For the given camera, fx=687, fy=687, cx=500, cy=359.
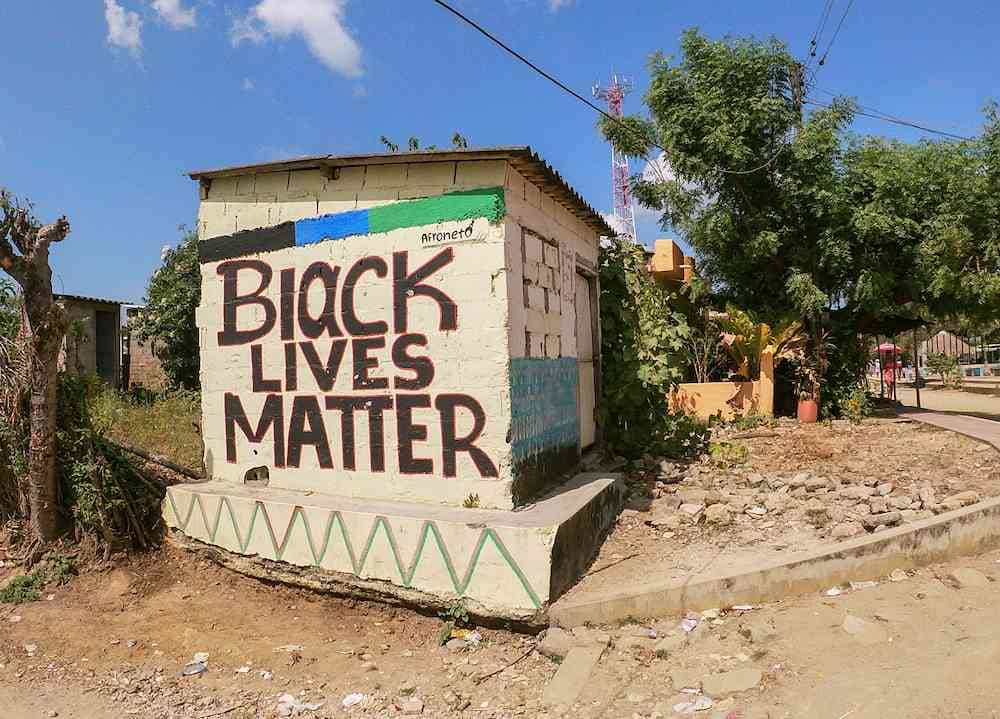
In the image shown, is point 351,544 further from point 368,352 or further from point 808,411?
point 808,411

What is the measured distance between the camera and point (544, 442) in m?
5.60

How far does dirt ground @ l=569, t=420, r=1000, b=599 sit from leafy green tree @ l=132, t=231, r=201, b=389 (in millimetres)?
10322

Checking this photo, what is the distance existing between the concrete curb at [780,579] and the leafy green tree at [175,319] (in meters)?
11.8

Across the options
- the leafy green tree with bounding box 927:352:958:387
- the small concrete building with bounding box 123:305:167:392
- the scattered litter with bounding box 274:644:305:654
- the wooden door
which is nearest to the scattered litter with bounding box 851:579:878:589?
the wooden door

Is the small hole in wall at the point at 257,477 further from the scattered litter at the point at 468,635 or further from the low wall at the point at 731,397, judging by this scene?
the low wall at the point at 731,397

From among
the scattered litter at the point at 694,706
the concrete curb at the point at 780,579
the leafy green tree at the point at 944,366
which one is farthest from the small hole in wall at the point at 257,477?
the leafy green tree at the point at 944,366

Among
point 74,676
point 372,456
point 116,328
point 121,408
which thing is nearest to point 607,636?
point 372,456

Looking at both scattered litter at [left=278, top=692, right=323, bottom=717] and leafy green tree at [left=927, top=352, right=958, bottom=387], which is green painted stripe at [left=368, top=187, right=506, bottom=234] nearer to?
scattered litter at [left=278, top=692, right=323, bottom=717]

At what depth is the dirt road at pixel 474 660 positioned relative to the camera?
3.38 meters

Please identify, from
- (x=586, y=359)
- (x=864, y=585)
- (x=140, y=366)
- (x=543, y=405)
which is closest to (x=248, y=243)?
(x=543, y=405)

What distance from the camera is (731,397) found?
12.6m

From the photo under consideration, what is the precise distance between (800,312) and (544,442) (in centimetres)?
847

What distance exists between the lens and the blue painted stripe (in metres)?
5.39

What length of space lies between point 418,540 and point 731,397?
9322mm
